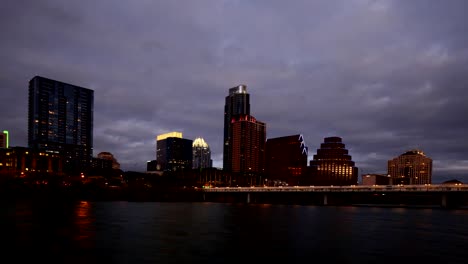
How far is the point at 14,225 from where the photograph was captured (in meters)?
57.4

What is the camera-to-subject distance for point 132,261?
33.8m

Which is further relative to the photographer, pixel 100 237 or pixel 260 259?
pixel 100 237

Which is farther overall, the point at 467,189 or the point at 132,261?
the point at 467,189

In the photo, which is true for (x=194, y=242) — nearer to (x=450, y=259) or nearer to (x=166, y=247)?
(x=166, y=247)

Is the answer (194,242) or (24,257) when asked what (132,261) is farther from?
(194,242)

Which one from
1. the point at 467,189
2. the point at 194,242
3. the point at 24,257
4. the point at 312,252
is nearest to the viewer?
the point at 24,257

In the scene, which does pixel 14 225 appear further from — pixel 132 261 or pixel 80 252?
pixel 132 261

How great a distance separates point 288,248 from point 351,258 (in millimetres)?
7748

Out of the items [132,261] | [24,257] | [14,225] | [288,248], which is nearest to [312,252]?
[288,248]

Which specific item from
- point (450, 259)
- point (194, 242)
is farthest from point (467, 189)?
point (194, 242)

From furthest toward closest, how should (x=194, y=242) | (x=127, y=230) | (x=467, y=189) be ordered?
(x=467, y=189) < (x=127, y=230) < (x=194, y=242)

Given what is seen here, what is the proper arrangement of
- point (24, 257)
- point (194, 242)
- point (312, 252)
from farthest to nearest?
point (194, 242) → point (312, 252) → point (24, 257)

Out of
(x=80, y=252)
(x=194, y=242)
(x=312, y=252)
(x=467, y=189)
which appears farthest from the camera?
(x=467, y=189)

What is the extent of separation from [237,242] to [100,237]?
17810mm
